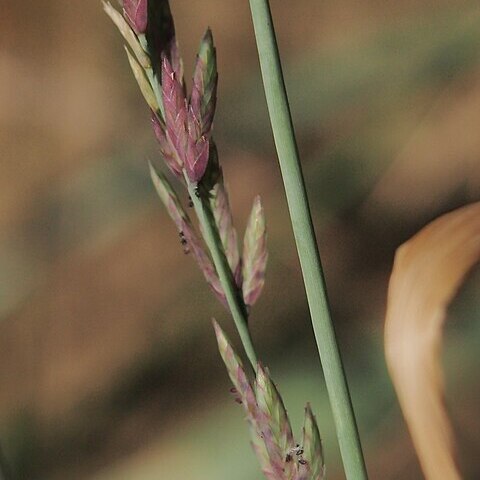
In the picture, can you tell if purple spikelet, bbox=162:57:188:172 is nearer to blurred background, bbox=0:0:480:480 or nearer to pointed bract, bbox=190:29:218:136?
pointed bract, bbox=190:29:218:136

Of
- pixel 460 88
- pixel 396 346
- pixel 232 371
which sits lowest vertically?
pixel 232 371

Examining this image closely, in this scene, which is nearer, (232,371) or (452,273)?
(232,371)

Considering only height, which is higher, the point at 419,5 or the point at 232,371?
the point at 419,5

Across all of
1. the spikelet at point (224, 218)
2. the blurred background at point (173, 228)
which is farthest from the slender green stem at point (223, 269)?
the blurred background at point (173, 228)

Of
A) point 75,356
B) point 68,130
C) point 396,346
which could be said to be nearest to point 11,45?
point 68,130

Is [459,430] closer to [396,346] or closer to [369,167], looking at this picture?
[396,346]

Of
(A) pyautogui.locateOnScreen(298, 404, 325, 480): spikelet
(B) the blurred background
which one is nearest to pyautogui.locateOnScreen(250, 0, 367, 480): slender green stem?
(A) pyautogui.locateOnScreen(298, 404, 325, 480): spikelet
